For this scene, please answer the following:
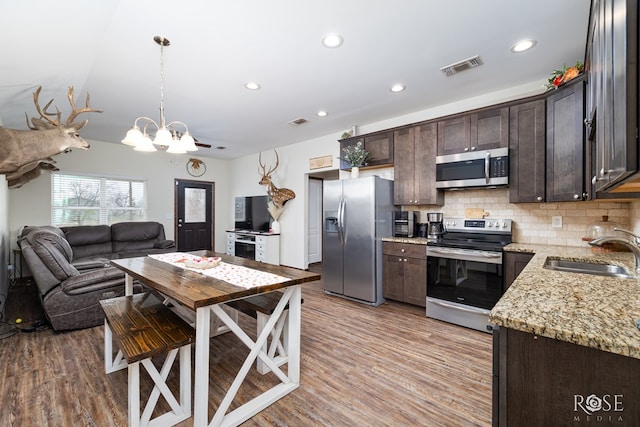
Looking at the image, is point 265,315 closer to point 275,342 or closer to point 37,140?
point 275,342

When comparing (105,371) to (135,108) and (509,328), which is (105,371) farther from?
(135,108)

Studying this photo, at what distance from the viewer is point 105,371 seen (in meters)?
2.16

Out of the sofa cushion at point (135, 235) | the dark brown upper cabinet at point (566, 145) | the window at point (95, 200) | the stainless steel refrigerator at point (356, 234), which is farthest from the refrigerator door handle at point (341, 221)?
the window at point (95, 200)

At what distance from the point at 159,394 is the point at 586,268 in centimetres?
299

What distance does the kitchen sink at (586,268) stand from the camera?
175 cm

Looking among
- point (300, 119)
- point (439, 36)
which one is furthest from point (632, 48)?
point (300, 119)

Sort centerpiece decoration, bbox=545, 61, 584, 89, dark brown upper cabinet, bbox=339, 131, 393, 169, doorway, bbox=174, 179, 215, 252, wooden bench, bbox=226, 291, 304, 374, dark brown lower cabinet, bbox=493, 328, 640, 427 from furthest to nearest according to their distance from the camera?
doorway, bbox=174, 179, 215, 252
dark brown upper cabinet, bbox=339, 131, 393, 169
centerpiece decoration, bbox=545, 61, 584, 89
wooden bench, bbox=226, 291, 304, 374
dark brown lower cabinet, bbox=493, 328, 640, 427

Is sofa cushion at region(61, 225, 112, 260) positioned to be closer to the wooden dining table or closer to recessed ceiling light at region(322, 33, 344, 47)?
the wooden dining table

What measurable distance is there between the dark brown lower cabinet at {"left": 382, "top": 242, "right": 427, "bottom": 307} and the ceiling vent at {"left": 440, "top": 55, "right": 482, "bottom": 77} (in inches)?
76.0

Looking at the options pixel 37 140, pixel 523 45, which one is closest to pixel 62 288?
pixel 37 140

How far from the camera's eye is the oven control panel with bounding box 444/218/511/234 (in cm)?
320

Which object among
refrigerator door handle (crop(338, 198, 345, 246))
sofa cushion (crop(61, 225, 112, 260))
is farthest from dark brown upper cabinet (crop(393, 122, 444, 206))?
sofa cushion (crop(61, 225, 112, 260))

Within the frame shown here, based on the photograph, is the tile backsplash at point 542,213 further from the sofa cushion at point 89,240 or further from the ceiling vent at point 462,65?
the sofa cushion at point 89,240

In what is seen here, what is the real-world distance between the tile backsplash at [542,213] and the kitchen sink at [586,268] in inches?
28.0
